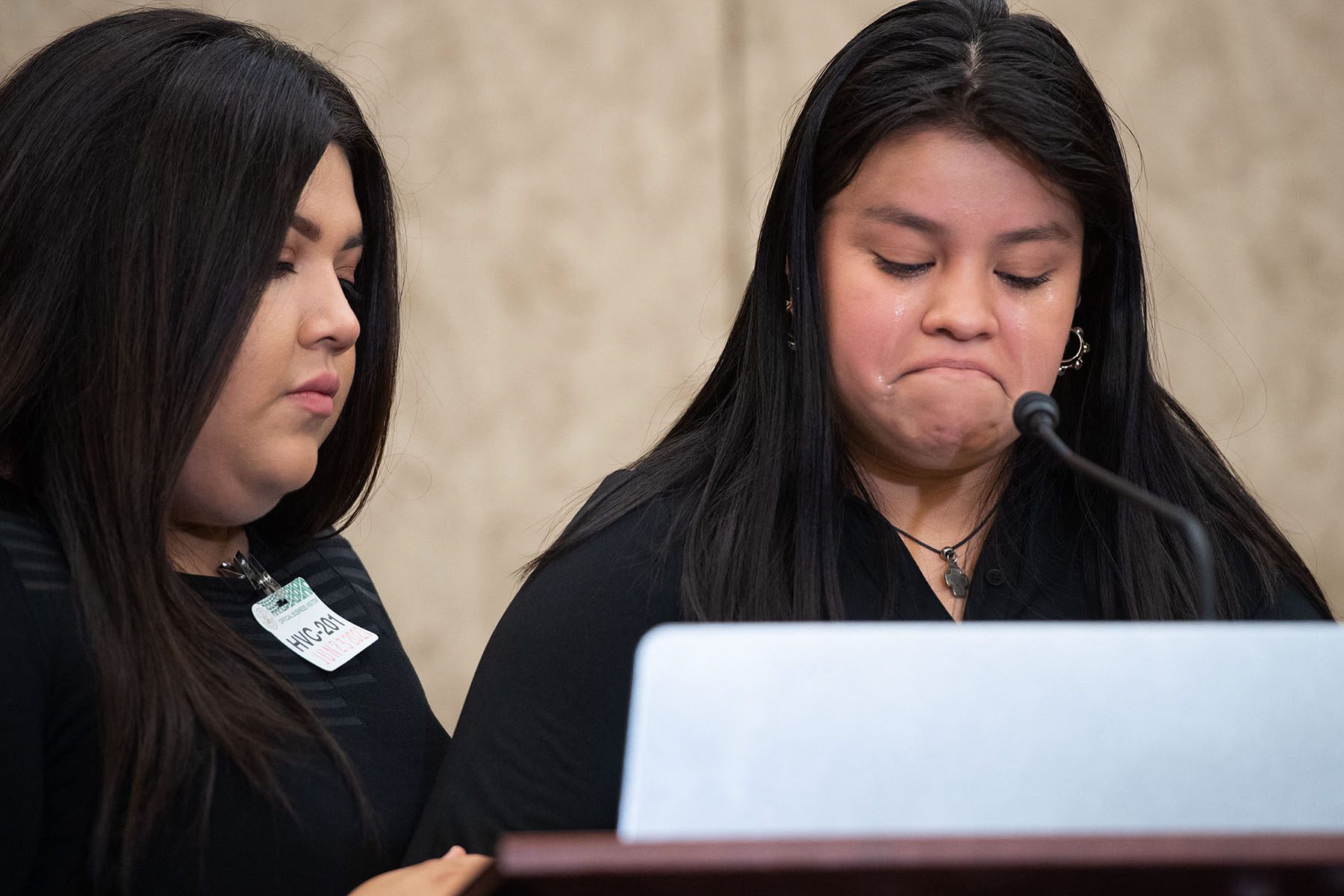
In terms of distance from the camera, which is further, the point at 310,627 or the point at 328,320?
the point at 310,627

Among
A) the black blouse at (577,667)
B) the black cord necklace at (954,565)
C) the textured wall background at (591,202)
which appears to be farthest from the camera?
the textured wall background at (591,202)

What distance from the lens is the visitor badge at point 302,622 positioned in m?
1.33

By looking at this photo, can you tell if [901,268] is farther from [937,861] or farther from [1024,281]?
[937,861]

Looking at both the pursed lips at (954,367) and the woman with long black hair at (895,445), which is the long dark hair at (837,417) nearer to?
the woman with long black hair at (895,445)

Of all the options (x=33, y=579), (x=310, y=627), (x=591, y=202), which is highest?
(x=591, y=202)

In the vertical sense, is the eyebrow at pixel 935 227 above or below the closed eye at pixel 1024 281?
above

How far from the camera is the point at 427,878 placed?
1074mm

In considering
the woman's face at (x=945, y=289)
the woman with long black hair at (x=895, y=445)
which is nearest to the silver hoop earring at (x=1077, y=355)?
the woman with long black hair at (x=895, y=445)

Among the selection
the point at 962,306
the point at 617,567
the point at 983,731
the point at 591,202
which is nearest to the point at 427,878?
the point at 617,567

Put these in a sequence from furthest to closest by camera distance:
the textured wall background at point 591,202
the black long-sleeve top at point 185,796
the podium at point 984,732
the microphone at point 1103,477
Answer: the textured wall background at point 591,202, the black long-sleeve top at point 185,796, the microphone at point 1103,477, the podium at point 984,732

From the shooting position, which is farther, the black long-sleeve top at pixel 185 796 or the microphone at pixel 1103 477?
the black long-sleeve top at pixel 185 796

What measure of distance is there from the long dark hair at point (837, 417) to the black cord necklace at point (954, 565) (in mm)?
52

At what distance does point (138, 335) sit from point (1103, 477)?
806 millimetres

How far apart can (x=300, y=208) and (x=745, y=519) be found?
0.52 m
